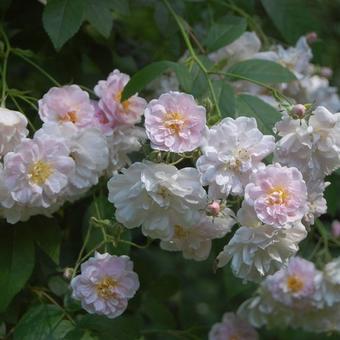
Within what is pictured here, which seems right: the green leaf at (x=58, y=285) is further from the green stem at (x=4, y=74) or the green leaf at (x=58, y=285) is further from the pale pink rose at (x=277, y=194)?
the pale pink rose at (x=277, y=194)

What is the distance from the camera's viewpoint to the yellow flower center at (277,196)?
1093 millimetres

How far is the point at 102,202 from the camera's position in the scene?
143 centimetres

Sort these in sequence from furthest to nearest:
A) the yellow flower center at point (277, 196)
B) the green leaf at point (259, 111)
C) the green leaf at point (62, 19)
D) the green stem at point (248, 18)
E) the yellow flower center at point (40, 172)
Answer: the green stem at point (248, 18) → the green leaf at point (62, 19) → the green leaf at point (259, 111) → the yellow flower center at point (40, 172) → the yellow flower center at point (277, 196)

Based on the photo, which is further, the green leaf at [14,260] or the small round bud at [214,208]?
the green leaf at [14,260]

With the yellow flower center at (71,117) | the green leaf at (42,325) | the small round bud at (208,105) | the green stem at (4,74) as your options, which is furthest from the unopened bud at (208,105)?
the green leaf at (42,325)

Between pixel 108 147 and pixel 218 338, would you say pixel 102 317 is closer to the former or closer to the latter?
pixel 108 147

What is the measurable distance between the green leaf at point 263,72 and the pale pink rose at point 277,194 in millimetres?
315

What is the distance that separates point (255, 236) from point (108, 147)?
1.08 ft

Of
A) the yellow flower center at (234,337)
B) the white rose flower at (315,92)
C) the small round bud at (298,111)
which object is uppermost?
the small round bud at (298,111)

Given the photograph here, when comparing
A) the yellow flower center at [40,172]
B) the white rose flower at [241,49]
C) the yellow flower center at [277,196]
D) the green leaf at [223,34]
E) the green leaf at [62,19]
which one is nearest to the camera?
the yellow flower center at [277,196]

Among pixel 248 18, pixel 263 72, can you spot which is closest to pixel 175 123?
pixel 263 72

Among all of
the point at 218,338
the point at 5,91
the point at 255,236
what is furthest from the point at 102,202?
the point at 218,338

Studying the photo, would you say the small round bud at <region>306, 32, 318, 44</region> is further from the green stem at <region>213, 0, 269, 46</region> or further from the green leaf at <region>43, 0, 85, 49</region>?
the green leaf at <region>43, 0, 85, 49</region>

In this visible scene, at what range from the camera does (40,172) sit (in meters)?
1.21
